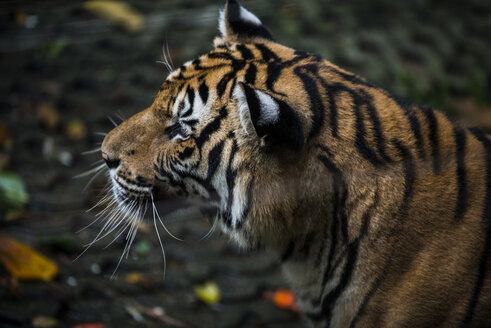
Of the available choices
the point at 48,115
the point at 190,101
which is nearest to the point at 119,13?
the point at 48,115

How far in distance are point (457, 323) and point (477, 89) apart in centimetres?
241

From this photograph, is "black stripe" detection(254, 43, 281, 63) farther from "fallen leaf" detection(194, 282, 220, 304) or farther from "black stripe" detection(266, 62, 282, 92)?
"fallen leaf" detection(194, 282, 220, 304)

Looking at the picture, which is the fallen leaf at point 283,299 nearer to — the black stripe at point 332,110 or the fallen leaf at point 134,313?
the fallen leaf at point 134,313

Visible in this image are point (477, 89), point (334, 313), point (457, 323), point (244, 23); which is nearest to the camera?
point (457, 323)

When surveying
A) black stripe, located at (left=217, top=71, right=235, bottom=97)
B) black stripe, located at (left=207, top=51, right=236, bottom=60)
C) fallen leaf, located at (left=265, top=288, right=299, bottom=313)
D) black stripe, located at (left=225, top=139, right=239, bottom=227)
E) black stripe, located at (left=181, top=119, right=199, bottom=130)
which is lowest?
fallen leaf, located at (left=265, top=288, right=299, bottom=313)

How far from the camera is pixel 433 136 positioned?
1534 millimetres

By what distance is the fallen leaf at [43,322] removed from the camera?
195 centimetres

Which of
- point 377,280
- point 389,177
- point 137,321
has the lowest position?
point 137,321

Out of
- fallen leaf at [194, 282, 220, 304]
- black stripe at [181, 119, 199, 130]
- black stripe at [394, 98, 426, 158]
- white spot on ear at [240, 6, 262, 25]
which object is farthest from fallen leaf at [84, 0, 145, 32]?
black stripe at [394, 98, 426, 158]

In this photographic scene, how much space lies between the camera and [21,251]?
212cm

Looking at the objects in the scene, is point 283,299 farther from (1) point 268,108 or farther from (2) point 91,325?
(1) point 268,108

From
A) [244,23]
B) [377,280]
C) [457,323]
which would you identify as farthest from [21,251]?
[457,323]

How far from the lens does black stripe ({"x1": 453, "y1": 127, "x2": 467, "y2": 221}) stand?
1.45 meters

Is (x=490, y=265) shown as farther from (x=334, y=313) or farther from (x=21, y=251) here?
(x=21, y=251)
